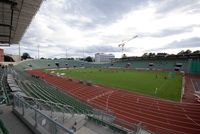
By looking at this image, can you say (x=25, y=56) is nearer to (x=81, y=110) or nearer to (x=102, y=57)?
(x=102, y=57)

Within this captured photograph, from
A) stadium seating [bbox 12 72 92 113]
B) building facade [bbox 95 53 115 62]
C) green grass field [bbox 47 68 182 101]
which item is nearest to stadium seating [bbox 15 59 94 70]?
green grass field [bbox 47 68 182 101]

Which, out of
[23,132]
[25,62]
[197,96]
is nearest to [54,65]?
[25,62]

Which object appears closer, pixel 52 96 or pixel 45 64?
pixel 52 96

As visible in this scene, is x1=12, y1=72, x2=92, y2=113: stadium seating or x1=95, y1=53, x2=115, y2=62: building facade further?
x1=95, y1=53, x2=115, y2=62: building facade

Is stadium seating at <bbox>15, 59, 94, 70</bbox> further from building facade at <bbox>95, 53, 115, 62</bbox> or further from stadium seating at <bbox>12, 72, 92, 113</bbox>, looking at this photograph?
building facade at <bbox>95, 53, 115, 62</bbox>

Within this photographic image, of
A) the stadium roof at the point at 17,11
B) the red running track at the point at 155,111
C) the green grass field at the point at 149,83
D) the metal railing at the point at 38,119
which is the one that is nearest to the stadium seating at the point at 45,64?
the green grass field at the point at 149,83

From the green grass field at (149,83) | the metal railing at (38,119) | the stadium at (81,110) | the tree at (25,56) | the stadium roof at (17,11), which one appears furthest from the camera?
the tree at (25,56)

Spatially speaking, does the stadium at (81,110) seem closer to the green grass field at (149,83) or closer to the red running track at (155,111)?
the red running track at (155,111)

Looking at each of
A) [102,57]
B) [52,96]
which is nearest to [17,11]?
[52,96]

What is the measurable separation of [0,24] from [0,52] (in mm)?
34129

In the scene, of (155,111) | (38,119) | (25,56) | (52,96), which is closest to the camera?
(38,119)

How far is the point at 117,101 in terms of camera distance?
21422 millimetres

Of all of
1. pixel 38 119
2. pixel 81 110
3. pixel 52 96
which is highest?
pixel 38 119

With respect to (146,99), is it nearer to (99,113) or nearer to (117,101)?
(117,101)
